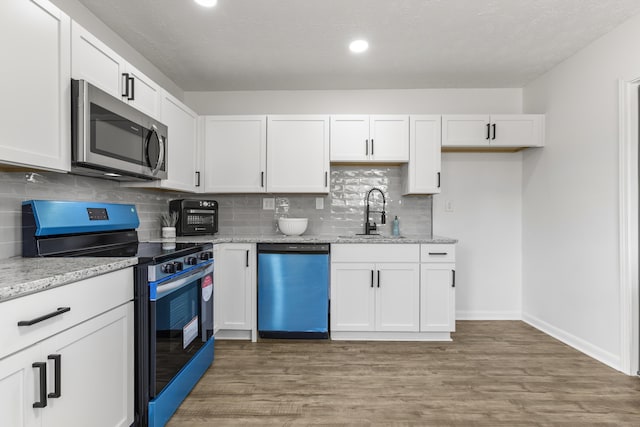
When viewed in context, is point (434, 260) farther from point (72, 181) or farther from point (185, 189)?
point (72, 181)

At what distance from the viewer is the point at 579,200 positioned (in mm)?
2938

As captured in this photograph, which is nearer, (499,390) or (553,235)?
(499,390)

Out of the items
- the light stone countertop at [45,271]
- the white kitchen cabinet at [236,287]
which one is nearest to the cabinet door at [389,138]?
the white kitchen cabinet at [236,287]

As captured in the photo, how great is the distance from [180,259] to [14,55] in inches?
46.3

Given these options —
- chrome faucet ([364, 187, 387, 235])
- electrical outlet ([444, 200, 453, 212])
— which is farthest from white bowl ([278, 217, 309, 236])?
electrical outlet ([444, 200, 453, 212])

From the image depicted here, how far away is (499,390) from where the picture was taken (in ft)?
7.38

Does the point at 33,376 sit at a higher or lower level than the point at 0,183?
lower

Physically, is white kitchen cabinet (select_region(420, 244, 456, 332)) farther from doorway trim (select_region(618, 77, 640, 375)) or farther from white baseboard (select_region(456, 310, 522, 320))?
doorway trim (select_region(618, 77, 640, 375))

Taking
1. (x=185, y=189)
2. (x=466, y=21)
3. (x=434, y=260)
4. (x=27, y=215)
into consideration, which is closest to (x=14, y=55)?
(x=27, y=215)

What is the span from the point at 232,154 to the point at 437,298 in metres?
2.37

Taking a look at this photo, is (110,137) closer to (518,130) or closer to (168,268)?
(168,268)

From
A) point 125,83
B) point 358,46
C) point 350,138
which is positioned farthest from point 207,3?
point 350,138

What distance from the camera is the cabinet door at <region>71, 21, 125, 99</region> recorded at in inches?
67.9

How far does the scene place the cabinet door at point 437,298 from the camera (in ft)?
10.2
